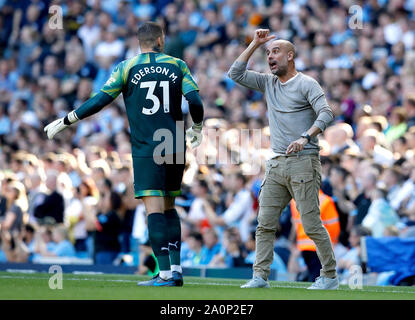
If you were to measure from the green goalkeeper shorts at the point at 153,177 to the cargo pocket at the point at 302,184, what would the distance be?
104 centimetres

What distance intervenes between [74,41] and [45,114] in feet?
8.57

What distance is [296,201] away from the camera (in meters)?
8.12

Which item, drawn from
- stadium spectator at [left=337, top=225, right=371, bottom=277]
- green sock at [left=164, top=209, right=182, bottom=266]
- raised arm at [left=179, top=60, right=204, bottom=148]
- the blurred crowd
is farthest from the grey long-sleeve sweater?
stadium spectator at [left=337, top=225, right=371, bottom=277]

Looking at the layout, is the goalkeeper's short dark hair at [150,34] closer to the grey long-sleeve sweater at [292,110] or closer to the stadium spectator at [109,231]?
the grey long-sleeve sweater at [292,110]

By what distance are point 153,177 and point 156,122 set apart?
48 cm

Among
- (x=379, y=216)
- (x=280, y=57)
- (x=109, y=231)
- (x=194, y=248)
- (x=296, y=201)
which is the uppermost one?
(x=280, y=57)

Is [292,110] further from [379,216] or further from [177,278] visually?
[379,216]

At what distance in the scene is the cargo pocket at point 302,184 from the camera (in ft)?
26.4

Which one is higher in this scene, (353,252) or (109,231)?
(109,231)

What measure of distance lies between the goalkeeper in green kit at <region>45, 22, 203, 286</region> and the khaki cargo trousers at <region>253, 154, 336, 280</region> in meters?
0.77

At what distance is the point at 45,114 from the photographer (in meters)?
20.2

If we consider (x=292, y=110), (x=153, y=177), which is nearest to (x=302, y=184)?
(x=292, y=110)

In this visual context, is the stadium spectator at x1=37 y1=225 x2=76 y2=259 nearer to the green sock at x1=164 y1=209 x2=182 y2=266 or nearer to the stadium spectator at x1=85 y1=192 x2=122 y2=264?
the stadium spectator at x1=85 y1=192 x2=122 y2=264
